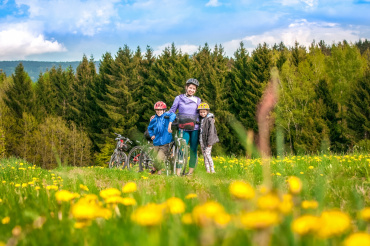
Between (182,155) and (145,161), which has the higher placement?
(182,155)

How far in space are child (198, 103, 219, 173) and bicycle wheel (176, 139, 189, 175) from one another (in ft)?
1.17

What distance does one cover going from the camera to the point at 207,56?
43.9m

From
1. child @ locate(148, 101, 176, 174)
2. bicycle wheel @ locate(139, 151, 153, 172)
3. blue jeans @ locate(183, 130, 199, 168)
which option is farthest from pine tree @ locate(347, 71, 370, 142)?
blue jeans @ locate(183, 130, 199, 168)

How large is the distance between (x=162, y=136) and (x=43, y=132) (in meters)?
37.2

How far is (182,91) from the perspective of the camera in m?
39.0

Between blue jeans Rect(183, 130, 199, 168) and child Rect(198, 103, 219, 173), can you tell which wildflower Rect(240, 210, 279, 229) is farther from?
blue jeans Rect(183, 130, 199, 168)

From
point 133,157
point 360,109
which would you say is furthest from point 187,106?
point 360,109

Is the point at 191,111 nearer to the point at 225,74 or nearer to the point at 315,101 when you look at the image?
the point at 315,101

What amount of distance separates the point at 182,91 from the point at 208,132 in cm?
3224

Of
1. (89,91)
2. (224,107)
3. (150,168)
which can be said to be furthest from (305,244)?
(89,91)

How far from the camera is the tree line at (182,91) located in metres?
34.2

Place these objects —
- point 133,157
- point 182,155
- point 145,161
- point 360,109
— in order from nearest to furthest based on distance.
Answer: point 182,155 < point 145,161 < point 133,157 < point 360,109

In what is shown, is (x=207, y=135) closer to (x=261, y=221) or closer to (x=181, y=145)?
(x=181, y=145)

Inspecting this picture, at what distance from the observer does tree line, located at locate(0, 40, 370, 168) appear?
34.2 m
